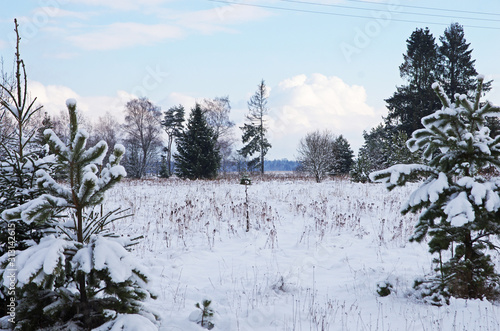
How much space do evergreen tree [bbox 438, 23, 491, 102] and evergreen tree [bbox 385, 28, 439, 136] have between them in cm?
87

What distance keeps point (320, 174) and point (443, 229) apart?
17901 millimetres

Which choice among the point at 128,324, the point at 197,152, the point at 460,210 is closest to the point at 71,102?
the point at 128,324

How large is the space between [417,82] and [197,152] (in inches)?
836

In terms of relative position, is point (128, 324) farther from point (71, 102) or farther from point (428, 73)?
point (428, 73)

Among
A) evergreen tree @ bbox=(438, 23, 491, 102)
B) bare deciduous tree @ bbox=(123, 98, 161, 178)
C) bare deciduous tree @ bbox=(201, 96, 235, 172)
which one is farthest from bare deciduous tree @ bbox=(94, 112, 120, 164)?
evergreen tree @ bbox=(438, 23, 491, 102)

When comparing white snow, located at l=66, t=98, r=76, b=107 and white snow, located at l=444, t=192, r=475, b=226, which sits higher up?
white snow, located at l=66, t=98, r=76, b=107

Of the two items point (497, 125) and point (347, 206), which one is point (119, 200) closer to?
point (347, 206)

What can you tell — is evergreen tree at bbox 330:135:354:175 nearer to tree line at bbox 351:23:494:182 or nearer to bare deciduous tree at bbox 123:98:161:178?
tree line at bbox 351:23:494:182

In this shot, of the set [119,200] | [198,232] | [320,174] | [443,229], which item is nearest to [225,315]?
[443,229]

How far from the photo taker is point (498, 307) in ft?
11.1

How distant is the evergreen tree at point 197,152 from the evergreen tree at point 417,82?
1789 centimetres

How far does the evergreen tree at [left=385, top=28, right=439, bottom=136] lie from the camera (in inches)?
1075

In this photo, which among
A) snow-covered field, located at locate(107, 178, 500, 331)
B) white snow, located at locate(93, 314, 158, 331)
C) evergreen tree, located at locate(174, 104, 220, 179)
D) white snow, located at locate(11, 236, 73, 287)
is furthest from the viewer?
evergreen tree, located at locate(174, 104, 220, 179)

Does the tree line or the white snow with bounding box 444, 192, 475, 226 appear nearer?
the white snow with bounding box 444, 192, 475, 226
